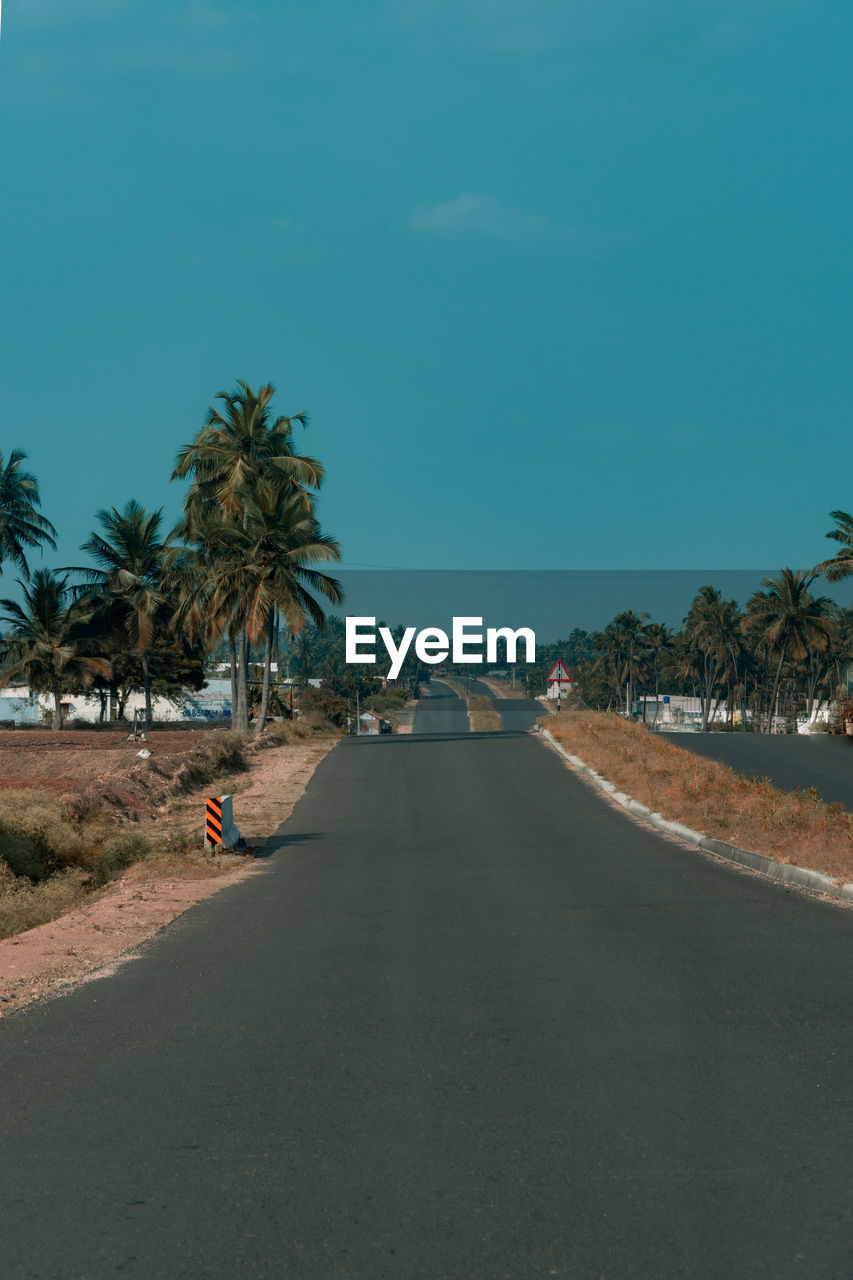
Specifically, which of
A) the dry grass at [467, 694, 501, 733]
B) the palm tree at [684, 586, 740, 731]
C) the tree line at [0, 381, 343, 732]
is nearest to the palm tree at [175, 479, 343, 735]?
the tree line at [0, 381, 343, 732]

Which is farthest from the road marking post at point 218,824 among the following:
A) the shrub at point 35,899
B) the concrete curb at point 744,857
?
the concrete curb at point 744,857

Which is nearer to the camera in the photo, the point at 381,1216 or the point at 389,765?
the point at 381,1216

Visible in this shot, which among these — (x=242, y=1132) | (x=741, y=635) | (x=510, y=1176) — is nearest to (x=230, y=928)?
(x=242, y=1132)

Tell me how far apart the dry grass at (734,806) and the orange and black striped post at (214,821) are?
22.2ft

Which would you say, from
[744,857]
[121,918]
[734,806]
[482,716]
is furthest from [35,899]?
[482,716]

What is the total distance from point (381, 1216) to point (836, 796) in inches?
718

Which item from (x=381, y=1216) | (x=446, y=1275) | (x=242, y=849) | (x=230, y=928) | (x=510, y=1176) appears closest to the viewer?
(x=446, y=1275)

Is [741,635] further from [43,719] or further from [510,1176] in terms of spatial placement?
[510,1176]

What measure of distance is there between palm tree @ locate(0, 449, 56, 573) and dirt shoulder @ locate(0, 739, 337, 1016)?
36.1 meters

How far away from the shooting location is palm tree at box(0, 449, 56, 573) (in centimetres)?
5253

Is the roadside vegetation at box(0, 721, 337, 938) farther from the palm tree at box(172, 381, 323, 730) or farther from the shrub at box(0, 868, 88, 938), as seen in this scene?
the palm tree at box(172, 381, 323, 730)

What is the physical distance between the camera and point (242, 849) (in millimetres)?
15297

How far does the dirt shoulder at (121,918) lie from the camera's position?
809 cm

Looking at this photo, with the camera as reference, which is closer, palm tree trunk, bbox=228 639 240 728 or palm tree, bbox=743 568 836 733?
palm tree trunk, bbox=228 639 240 728
